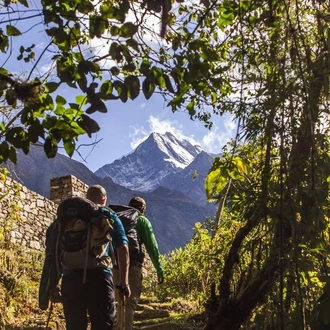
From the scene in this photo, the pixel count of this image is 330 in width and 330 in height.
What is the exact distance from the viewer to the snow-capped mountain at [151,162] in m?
168

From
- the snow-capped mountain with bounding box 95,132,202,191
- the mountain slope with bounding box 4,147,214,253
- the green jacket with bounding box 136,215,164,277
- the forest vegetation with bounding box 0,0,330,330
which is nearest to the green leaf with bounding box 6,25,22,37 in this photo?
the forest vegetation with bounding box 0,0,330,330

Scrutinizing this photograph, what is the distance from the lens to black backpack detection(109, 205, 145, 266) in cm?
504

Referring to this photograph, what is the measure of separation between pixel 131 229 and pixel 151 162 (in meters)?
174

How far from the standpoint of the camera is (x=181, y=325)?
6.34 meters

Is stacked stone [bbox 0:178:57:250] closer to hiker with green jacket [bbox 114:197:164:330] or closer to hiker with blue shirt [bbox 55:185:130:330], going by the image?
hiker with green jacket [bbox 114:197:164:330]

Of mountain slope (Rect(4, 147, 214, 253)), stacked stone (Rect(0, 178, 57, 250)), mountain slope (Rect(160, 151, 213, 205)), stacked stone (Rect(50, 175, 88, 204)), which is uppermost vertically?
mountain slope (Rect(160, 151, 213, 205))

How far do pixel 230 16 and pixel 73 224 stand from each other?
2004 millimetres

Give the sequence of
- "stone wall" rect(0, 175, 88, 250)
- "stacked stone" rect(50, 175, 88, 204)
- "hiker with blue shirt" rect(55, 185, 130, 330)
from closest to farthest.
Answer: "hiker with blue shirt" rect(55, 185, 130, 330), "stone wall" rect(0, 175, 88, 250), "stacked stone" rect(50, 175, 88, 204)

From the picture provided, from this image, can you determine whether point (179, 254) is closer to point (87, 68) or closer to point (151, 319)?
point (151, 319)

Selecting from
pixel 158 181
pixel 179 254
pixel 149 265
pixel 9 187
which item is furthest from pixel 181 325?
pixel 158 181

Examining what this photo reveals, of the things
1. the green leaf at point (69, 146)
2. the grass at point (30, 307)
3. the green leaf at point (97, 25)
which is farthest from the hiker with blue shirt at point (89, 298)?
the grass at point (30, 307)

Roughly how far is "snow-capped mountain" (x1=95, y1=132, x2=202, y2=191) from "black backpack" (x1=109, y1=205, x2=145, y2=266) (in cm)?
15658

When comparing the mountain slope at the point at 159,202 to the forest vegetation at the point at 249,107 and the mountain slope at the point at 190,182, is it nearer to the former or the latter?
the mountain slope at the point at 190,182

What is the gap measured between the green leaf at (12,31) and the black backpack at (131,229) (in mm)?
2942
